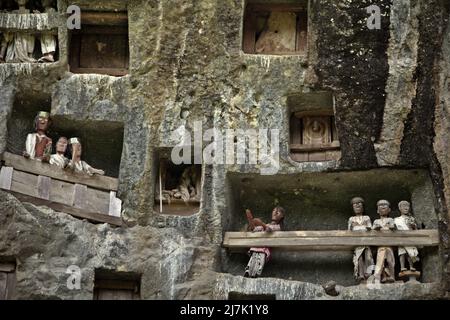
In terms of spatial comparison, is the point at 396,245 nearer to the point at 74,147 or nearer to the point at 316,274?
the point at 316,274

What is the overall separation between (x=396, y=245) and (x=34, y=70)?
647 cm

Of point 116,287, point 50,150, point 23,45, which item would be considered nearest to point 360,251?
point 116,287

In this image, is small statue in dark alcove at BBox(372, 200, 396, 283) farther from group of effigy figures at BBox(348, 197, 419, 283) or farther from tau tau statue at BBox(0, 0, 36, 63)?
tau tau statue at BBox(0, 0, 36, 63)

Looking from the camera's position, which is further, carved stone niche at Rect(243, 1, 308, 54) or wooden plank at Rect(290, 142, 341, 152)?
carved stone niche at Rect(243, 1, 308, 54)

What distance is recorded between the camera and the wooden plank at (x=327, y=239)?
18742 mm

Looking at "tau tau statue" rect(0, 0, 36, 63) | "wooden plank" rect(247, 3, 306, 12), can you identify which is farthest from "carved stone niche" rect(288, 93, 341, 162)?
"tau tau statue" rect(0, 0, 36, 63)

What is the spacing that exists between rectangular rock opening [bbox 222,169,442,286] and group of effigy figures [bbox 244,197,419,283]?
0.26 m

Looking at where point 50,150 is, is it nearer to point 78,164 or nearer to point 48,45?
point 78,164

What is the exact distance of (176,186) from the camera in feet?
64.8

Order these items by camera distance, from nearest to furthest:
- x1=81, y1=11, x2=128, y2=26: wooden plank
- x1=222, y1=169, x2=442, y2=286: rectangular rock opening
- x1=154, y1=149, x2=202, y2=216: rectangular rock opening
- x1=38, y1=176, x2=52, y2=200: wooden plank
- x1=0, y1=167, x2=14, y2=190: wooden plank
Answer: x1=0, y1=167, x2=14, y2=190: wooden plank → x1=38, y1=176, x2=52, y2=200: wooden plank → x1=222, y1=169, x2=442, y2=286: rectangular rock opening → x1=154, y1=149, x2=202, y2=216: rectangular rock opening → x1=81, y1=11, x2=128, y2=26: wooden plank

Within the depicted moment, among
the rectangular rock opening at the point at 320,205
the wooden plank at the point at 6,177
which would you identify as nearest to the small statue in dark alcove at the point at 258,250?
the rectangular rock opening at the point at 320,205

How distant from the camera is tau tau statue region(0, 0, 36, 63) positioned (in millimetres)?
20391

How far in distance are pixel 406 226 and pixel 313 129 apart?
7.86ft

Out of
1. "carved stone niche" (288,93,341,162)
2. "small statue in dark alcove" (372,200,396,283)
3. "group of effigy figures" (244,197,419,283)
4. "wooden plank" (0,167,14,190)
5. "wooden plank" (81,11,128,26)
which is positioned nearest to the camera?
"small statue in dark alcove" (372,200,396,283)
